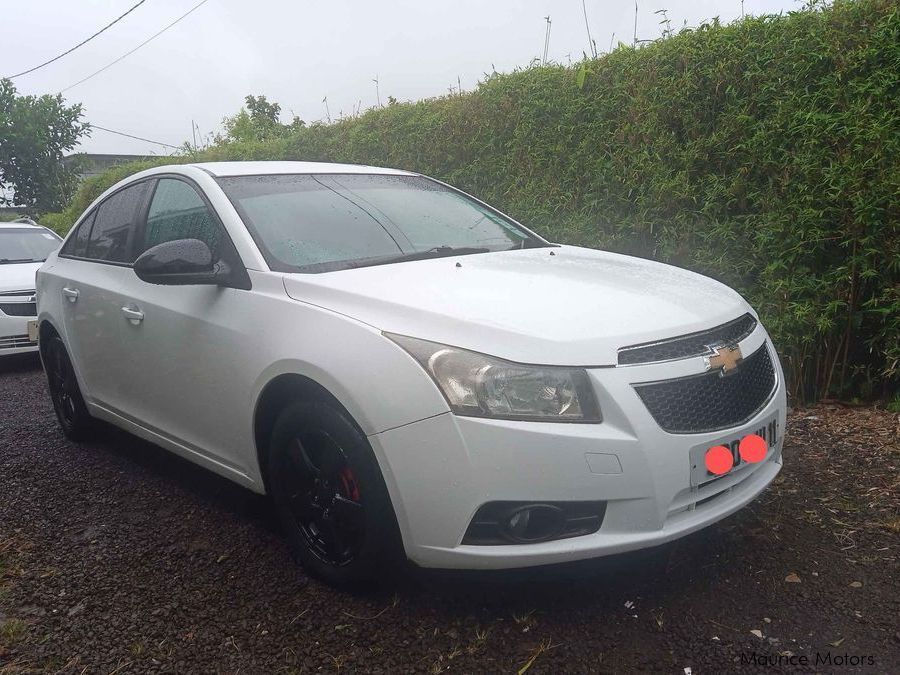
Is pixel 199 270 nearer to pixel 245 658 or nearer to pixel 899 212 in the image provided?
pixel 245 658

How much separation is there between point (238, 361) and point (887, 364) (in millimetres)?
3432

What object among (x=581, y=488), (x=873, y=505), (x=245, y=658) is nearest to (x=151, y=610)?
(x=245, y=658)

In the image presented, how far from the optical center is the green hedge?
159 inches

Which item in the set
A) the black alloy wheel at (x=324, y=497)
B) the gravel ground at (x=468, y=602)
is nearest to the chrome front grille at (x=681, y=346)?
the gravel ground at (x=468, y=602)

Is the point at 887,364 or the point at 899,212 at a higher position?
the point at 899,212

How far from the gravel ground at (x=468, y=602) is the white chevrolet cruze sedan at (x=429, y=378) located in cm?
25

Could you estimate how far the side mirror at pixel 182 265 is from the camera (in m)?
3.05

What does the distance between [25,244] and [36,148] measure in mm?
20322

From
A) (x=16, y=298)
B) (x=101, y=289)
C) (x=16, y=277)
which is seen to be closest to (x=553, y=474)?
(x=101, y=289)

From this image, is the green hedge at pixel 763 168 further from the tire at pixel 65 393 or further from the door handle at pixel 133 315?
the tire at pixel 65 393

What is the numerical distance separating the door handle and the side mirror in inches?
20.1

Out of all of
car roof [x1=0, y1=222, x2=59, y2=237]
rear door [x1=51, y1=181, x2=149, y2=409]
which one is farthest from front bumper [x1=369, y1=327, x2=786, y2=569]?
car roof [x1=0, y1=222, x2=59, y2=237]

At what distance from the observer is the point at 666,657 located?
229 cm

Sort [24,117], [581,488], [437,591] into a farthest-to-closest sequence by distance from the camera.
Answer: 1. [24,117]
2. [437,591]
3. [581,488]
